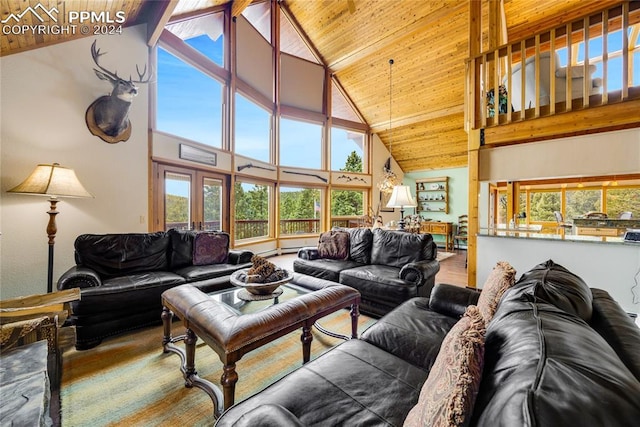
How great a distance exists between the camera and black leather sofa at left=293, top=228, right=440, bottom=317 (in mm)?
2729

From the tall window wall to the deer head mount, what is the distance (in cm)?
63

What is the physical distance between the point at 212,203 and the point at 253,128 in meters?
2.12

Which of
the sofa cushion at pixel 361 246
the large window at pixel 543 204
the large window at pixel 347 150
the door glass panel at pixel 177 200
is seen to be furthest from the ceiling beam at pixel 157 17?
the large window at pixel 543 204

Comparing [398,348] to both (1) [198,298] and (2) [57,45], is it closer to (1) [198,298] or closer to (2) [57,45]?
(1) [198,298]

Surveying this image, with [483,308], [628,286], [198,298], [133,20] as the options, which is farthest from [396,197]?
[133,20]

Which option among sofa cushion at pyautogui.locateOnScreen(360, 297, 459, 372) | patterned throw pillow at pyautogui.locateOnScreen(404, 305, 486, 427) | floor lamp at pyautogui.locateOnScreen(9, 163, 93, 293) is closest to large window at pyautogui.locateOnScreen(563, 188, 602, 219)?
sofa cushion at pyautogui.locateOnScreen(360, 297, 459, 372)

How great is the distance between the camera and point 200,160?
4551 millimetres

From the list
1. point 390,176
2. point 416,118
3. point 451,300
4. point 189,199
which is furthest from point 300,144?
point 451,300

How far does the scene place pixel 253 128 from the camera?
5996 mm

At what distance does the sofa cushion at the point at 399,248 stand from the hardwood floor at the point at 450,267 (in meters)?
1.49

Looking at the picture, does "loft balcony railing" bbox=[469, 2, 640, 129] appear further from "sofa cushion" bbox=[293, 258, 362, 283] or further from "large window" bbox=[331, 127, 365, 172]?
"large window" bbox=[331, 127, 365, 172]

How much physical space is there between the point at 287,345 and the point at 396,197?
3.02 meters

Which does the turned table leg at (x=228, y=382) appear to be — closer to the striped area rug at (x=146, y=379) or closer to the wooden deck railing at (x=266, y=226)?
the striped area rug at (x=146, y=379)

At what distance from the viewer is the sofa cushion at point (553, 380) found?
458 mm
